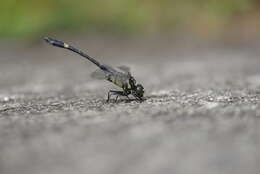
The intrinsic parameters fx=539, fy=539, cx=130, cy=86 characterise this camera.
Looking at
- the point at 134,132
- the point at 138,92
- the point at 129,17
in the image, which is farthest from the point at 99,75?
the point at 129,17

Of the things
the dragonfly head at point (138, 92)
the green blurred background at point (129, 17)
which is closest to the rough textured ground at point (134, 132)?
the dragonfly head at point (138, 92)

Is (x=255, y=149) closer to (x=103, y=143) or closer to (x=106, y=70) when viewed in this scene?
(x=103, y=143)

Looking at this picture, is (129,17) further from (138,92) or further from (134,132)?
(134,132)

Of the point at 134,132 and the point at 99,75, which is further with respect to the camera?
the point at 99,75

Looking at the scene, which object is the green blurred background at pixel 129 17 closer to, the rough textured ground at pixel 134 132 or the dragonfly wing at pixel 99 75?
the rough textured ground at pixel 134 132

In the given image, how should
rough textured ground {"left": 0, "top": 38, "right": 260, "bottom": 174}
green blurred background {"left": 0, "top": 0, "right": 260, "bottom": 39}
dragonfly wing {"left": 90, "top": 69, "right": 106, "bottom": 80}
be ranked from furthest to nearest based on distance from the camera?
green blurred background {"left": 0, "top": 0, "right": 260, "bottom": 39}, dragonfly wing {"left": 90, "top": 69, "right": 106, "bottom": 80}, rough textured ground {"left": 0, "top": 38, "right": 260, "bottom": 174}

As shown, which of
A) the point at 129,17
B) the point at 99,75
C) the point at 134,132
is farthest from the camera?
the point at 129,17

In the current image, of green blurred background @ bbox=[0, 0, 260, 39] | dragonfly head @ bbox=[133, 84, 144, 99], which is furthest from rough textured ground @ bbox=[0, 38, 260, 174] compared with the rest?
green blurred background @ bbox=[0, 0, 260, 39]

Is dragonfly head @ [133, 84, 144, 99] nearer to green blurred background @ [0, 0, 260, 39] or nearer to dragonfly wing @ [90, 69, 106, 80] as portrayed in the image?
dragonfly wing @ [90, 69, 106, 80]
